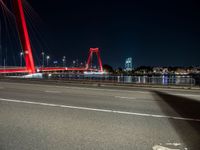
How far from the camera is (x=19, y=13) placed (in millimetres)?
44281

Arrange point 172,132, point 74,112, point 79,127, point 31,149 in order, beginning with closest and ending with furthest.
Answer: point 31,149, point 172,132, point 79,127, point 74,112

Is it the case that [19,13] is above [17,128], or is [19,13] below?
above

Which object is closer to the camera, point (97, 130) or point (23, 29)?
point (97, 130)

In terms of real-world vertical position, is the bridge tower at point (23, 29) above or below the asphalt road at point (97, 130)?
above

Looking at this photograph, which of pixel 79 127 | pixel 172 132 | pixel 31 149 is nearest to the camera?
pixel 31 149

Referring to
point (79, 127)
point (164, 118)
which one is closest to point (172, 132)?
point (164, 118)

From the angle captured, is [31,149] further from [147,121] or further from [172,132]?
[147,121]

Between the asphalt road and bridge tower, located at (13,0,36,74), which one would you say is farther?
bridge tower, located at (13,0,36,74)

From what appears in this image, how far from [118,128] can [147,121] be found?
124cm

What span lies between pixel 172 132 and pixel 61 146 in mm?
2546

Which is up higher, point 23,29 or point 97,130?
point 23,29

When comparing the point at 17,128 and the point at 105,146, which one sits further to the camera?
the point at 17,128

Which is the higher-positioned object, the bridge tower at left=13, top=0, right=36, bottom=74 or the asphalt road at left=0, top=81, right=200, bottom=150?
the bridge tower at left=13, top=0, right=36, bottom=74

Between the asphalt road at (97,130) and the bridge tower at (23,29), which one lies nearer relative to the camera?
the asphalt road at (97,130)
